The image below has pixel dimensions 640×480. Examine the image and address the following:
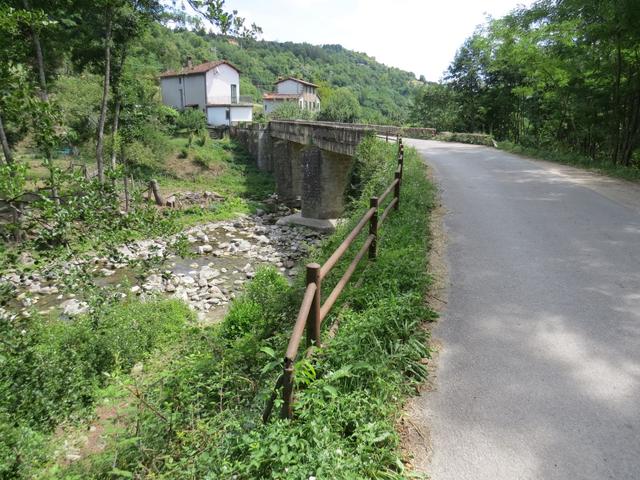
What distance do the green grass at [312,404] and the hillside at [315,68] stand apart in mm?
74765

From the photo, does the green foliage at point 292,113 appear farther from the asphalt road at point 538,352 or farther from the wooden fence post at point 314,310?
the wooden fence post at point 314,310

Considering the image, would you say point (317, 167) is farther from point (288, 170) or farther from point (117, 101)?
point (117, 101)

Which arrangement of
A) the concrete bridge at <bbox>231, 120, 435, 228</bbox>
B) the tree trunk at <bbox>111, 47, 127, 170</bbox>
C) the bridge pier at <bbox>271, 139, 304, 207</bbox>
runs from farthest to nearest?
the bridge pier at <bbox>271, 139, 304, 207</bbox>
the concrete bridge at <bbox>231, 120, 435, 228</bbox>
the tree trunk at <bbox>111, 47, 127, 170</bbox>

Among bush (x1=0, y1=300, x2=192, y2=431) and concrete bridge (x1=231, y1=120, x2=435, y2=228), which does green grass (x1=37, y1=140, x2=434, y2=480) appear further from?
concrete bridge (x1=231, y1=120, x2=435, y2=228)

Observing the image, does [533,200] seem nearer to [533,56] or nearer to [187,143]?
[533,56]

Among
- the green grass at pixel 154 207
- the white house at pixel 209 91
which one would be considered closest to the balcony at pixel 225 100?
the white house at pixel 209 91

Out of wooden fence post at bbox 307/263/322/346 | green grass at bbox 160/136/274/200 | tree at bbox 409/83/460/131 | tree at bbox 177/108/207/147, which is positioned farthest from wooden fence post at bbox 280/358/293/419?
tree at bbox 177/108/207/147

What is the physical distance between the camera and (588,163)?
44.9 ft

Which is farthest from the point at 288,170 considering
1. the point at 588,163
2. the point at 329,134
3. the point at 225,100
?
the point at 225,100

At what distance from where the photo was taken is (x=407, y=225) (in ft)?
22.3

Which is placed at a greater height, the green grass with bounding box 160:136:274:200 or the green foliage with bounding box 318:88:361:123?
the green foliage with bounding box 318:88:361:123

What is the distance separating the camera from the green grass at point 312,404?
2594 mm

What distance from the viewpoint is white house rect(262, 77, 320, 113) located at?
70812 mm

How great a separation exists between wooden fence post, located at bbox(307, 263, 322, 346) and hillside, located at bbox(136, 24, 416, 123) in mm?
76429
